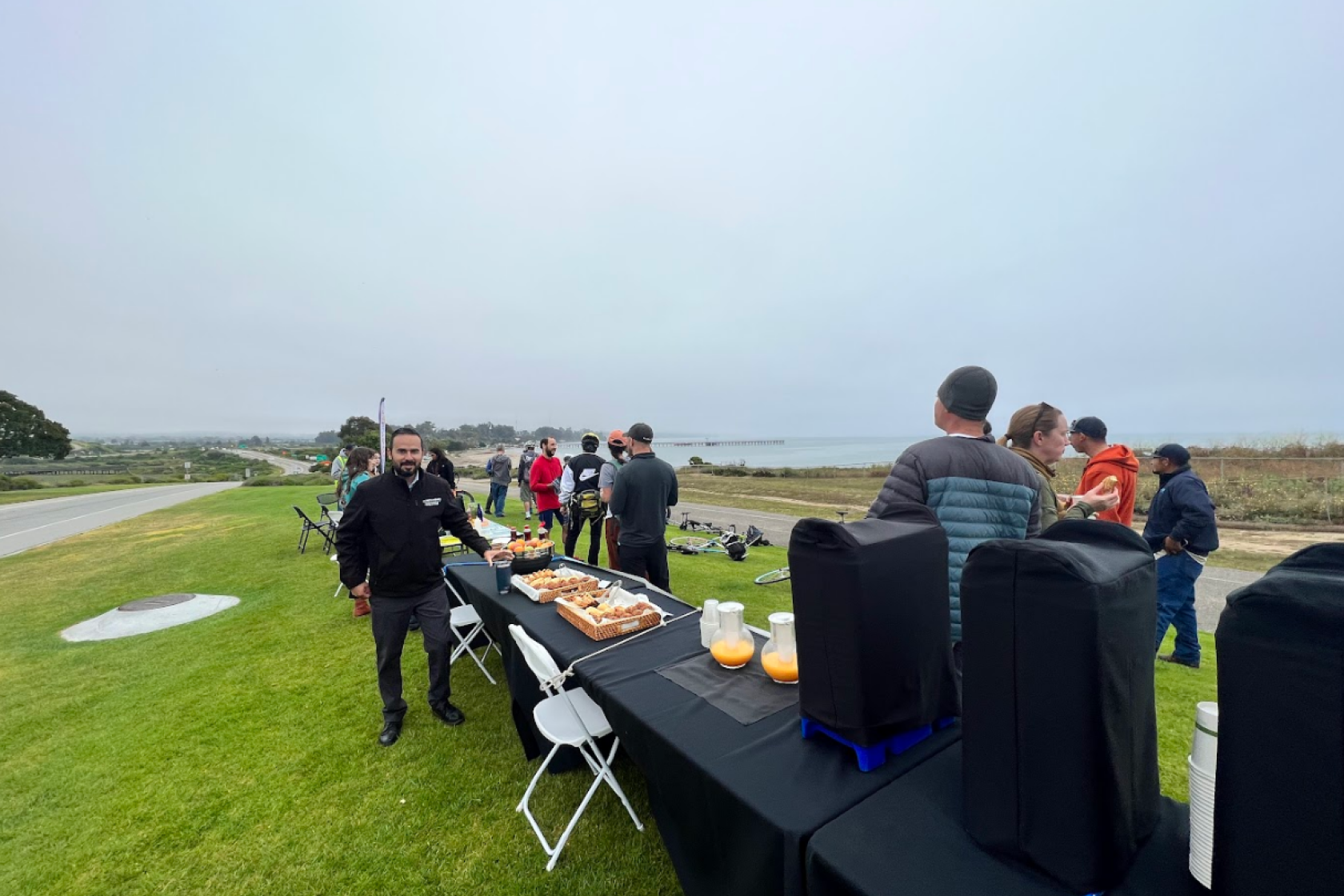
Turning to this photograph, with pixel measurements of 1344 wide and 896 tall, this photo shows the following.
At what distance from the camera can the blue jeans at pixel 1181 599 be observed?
3824 mm

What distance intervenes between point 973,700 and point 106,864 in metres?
3.66

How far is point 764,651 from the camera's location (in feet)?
6.29

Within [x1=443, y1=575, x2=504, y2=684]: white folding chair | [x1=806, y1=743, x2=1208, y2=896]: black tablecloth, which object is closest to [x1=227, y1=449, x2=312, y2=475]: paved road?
[x1=443, y1=575, x2=504, y2=684]: white folding chair

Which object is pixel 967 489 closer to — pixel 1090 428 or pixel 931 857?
pixel 931 857

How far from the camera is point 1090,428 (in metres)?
3.77

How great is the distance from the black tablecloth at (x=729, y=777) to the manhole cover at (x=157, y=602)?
6762mm

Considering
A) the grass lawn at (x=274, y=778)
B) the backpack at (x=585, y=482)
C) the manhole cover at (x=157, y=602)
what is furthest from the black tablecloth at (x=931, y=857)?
the manhole cover at (x=157, y=602)

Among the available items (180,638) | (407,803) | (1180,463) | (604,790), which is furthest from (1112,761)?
(180,638)

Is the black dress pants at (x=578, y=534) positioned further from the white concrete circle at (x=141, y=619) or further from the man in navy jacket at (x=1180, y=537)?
the man in navy jacket at (x=1180, y=537)

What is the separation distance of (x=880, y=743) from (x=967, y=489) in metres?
0.90

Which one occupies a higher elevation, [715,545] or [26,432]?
[26,432]

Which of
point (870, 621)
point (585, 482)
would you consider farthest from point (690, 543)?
point (870, 621)

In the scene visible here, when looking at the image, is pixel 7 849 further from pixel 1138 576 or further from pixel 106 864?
pixel 1138 576

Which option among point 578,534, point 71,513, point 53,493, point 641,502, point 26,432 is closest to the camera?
point 641,502
